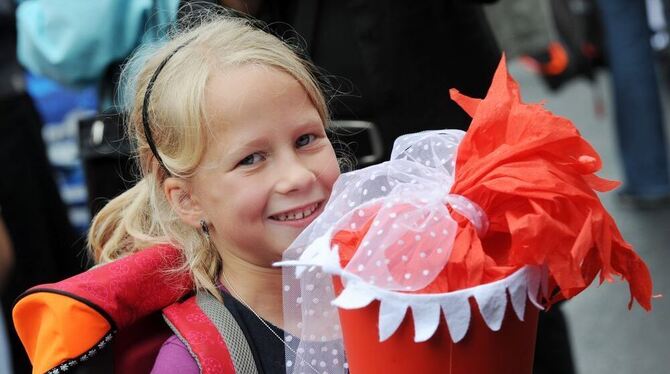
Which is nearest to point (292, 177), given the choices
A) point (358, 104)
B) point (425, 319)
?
point (425, 319)

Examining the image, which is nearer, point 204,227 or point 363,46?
point 204,227

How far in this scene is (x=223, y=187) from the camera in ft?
6.76

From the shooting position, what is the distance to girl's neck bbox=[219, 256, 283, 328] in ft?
7.06

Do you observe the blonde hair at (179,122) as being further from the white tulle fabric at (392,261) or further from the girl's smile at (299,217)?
the white tulle fabric at (392,261)

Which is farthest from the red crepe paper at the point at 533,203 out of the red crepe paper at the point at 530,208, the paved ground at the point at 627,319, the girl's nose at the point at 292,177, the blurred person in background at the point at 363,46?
the paved ground at the point at 627,319

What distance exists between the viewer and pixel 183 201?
2.20 meters

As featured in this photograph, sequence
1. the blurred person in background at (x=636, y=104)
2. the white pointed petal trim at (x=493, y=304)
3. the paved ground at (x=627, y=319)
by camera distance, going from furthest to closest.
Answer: the blurred person in background at (x=636, y=104), the paved ground at (x=627, y=319), the white pointed petal trim at (x=493, y=304)

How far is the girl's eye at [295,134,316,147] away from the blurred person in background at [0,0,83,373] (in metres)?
1.99

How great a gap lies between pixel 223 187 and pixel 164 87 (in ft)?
0.81

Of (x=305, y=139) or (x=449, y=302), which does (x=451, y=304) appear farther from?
(x=305, y=139)

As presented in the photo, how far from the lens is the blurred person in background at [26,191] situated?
3.90m

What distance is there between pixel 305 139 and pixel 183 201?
274 millimetres

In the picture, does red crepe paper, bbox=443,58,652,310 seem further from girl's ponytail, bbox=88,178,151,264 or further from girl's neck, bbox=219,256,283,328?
girl's ponytail, bbox=88,178,151,264

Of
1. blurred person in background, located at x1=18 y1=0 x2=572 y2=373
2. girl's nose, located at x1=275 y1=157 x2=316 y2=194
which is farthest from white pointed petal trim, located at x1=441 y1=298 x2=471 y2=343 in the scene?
blurred person in background, located at x1=18 y1=0 x2=572 y2=373
